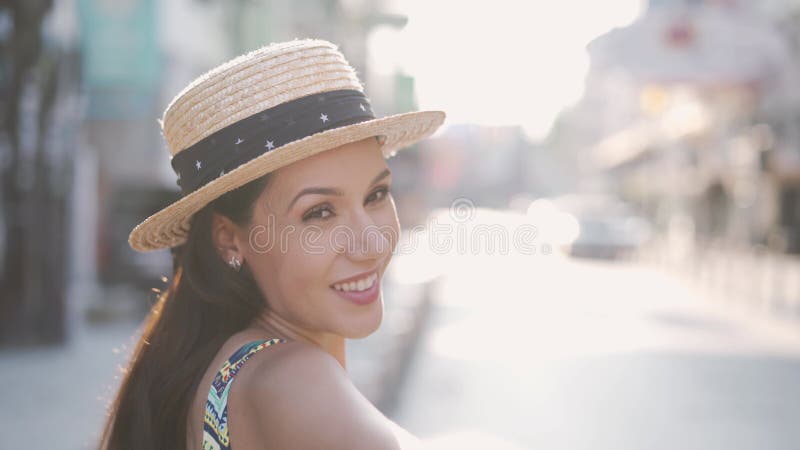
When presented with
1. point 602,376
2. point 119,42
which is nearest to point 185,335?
point 602,376

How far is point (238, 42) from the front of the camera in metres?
18.8

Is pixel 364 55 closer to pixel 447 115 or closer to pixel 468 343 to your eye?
pixel 468 343

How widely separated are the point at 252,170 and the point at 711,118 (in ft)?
105

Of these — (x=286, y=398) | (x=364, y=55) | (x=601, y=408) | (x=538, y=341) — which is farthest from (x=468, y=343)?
(x=364, y=55)

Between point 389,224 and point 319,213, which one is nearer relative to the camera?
point 319,213

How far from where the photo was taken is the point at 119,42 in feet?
36.8

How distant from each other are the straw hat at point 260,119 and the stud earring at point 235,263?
0.41 feet

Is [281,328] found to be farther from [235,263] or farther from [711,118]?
[711,118]

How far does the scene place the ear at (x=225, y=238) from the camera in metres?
1.73

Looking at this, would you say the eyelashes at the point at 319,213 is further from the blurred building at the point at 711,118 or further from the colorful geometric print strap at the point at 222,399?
the blurred building at the point at 711,118

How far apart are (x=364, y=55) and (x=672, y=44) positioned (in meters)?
21.6

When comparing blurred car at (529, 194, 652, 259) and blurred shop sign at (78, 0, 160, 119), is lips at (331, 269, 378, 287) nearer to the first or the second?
blurred shop sign at (78, 0, 160, 119)

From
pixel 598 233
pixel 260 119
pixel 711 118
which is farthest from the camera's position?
pixel 711 118

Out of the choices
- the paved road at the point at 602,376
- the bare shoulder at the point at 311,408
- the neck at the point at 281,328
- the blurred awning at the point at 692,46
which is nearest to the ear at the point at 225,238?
the neck at the point at 281,328
